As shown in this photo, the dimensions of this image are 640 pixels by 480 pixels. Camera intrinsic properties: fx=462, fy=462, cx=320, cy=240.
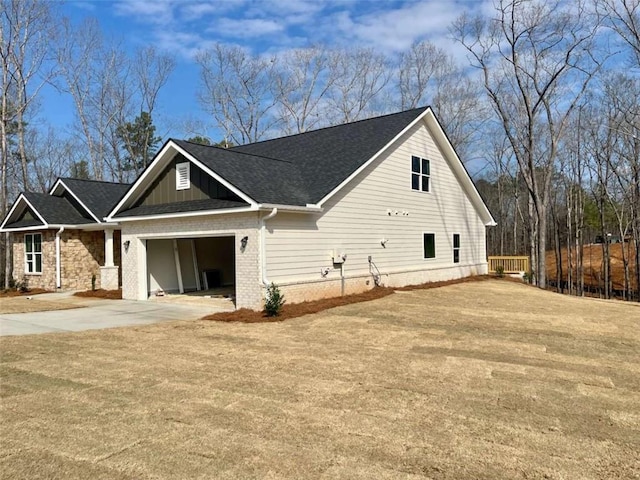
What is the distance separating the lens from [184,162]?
45.3 ft

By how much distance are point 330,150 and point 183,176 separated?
562cm

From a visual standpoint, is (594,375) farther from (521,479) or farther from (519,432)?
(521,479)

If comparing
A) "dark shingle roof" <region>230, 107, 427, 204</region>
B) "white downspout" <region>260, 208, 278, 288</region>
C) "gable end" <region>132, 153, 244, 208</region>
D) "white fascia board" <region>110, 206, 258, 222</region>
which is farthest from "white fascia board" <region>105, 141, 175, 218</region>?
"white downspout" <region>260, 208, 278, 288</region>

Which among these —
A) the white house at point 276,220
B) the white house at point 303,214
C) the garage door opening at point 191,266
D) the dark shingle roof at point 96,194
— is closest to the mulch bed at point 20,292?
the white house at point 276,220

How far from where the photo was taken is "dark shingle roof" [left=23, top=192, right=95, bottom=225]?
1877cm

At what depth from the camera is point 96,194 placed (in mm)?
20531

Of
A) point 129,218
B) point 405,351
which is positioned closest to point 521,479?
point 405,351

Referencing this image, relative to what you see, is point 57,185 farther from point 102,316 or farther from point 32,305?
point 102,316

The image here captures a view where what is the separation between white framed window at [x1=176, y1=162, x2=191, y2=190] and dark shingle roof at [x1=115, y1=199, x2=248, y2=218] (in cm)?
52

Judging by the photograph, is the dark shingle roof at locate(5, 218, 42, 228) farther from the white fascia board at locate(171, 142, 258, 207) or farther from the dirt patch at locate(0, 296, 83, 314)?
the white fascia board at locate(171, 142, 258, 207)

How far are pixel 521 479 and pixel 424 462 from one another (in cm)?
75

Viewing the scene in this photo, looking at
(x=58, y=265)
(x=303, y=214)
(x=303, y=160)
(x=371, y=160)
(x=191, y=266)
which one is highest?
(x=303, y=160)

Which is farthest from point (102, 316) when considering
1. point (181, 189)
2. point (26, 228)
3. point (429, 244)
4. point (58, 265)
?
point (429, 244)

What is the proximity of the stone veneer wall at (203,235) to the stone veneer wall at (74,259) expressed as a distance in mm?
4199
